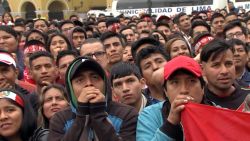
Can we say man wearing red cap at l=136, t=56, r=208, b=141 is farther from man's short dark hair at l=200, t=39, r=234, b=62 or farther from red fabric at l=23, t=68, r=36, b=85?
red fabric at l=23, t=68, r=36, b=85

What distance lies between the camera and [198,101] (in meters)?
3.07

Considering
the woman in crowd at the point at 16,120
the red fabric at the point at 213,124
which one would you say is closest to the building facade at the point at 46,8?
the woman in crowd at the point at 16,120

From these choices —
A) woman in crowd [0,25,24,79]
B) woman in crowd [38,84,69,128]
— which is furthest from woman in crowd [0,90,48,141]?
woman in crowd [0,25,24,79]

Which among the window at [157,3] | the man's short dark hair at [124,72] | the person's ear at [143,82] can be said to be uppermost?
the window at [157,3]

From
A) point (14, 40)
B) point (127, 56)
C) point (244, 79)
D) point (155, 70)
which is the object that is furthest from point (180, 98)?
point (14, 40)

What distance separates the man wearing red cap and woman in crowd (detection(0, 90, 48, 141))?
924 mm

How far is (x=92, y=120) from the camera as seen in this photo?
2.97 m

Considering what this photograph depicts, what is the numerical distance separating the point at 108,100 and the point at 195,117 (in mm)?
676

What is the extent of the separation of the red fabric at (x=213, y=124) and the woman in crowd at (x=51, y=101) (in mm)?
1732

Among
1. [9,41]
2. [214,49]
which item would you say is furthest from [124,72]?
[9,41]

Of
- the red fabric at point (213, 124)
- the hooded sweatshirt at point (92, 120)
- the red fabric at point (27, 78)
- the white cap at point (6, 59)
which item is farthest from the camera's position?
the red fabric at point (27, 78)

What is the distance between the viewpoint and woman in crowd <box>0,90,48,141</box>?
362cm

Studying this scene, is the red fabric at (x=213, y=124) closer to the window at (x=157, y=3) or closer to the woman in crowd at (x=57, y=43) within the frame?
the woman in crowd at (x=57, y=43)

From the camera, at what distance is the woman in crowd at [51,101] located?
14.0 ft
